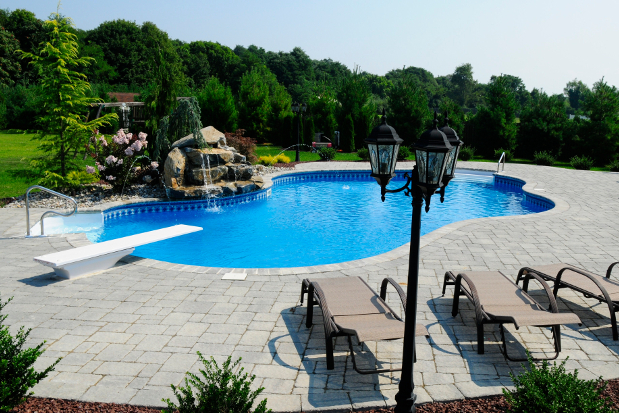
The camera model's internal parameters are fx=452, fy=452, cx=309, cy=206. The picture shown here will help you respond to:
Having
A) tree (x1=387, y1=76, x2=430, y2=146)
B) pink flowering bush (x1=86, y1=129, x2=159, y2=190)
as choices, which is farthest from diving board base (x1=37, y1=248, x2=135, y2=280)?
tree (x1=387, y1=76, x2=430, y2=146)

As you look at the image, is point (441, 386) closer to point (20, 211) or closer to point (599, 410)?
point (599, 410)

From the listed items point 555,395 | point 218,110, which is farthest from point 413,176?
point 218,110

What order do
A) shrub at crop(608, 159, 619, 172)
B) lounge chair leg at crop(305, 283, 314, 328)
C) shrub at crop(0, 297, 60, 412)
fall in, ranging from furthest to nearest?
shrub at crop(608, 159, 619, 172) → lounge chair leg at crop(305, 283, 314, 328) → shrub at crop(0, 297, 60, 412)

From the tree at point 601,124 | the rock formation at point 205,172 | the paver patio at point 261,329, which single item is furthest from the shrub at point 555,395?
the tree at point 601,124

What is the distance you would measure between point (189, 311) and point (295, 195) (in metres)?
10.6

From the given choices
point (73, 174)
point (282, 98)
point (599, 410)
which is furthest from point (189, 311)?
point (282, 98)

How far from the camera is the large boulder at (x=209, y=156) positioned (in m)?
14.3

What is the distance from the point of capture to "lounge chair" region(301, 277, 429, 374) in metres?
4.27

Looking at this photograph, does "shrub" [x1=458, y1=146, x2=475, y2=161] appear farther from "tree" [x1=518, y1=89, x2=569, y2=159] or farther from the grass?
the grass

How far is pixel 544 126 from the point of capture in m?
23.7

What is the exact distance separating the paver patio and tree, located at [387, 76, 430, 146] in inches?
678

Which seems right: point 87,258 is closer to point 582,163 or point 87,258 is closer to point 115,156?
point 115,156

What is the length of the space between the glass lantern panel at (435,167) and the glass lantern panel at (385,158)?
0.40 meters

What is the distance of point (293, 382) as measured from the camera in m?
4.25
